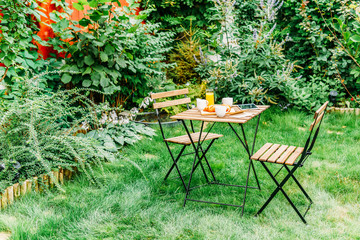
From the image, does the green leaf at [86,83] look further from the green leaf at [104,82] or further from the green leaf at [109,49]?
the green leaf at [109,49]

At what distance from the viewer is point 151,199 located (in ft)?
10.3

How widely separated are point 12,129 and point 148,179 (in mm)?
1456

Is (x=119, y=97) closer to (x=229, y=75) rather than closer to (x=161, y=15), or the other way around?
(x=229, y=75)

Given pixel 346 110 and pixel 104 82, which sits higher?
pixel 104 82

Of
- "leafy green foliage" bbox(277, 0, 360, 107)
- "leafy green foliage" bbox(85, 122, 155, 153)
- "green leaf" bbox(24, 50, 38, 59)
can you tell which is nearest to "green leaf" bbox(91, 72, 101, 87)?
"leafy green foliage" bbox(85, 122, 155, 153)

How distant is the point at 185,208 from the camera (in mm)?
3000

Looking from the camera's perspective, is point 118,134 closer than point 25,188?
No

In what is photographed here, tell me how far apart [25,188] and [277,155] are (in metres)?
2.35

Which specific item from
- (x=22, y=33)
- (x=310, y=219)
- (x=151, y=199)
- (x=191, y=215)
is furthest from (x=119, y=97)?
(x=310, y=219)

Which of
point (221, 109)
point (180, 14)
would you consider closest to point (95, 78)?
point (221, 109)

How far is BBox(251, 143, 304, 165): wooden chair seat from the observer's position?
2.78 meters

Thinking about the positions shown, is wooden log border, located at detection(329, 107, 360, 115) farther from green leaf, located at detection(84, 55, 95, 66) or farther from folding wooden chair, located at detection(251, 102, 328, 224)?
green leaf, located at detection(84, 55, 95, 66)

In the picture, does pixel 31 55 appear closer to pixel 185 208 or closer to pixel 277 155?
pixel 185 208

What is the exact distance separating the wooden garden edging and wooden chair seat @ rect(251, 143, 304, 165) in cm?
197
